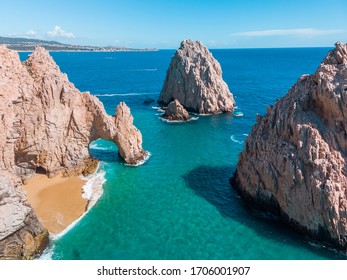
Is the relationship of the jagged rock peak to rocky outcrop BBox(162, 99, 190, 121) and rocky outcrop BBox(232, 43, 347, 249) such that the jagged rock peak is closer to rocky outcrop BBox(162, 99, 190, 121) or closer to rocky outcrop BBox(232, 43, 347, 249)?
rocky outcrop BBox(232, 43, 347, 249)

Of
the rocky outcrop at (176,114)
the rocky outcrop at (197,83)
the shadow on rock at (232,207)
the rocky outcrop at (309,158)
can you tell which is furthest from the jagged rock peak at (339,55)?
the rocky outcrop at (197,83)

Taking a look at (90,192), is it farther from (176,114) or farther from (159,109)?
(159,109)

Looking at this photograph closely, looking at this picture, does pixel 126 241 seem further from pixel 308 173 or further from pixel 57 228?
pixel 308 173

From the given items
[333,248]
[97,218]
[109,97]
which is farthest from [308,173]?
[109,97]

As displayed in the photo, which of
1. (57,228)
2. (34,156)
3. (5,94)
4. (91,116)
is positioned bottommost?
(57,228)

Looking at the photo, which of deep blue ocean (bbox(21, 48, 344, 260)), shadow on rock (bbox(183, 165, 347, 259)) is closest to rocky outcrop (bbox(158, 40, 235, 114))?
deep blue ocean (bbox(21, 48, 344, 260))

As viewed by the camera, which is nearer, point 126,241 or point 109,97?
point 126,241
